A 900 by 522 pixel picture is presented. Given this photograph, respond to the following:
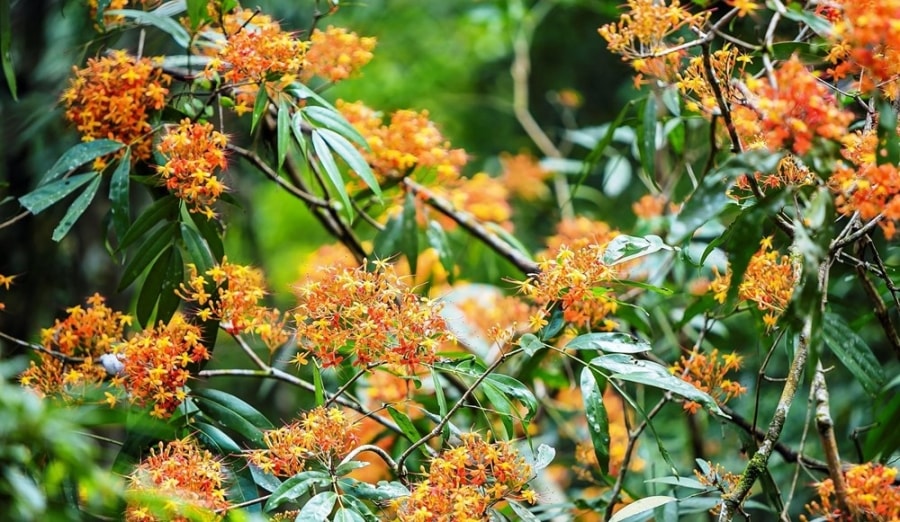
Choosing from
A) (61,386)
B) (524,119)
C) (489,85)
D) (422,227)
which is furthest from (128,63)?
(489,85)

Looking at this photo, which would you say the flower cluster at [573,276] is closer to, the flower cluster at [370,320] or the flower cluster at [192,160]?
the flower cluster at [370,320]

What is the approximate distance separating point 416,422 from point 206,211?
0.53 meters

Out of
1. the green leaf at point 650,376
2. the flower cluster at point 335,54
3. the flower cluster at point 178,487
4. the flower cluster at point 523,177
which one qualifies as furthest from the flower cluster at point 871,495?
the flower cluster at point 523,177

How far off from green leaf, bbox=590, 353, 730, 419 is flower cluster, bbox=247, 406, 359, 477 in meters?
0.27

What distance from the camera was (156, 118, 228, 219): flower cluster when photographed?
3.17 ft

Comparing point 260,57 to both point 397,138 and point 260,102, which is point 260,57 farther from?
point 397,138

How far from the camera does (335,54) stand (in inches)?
48.2

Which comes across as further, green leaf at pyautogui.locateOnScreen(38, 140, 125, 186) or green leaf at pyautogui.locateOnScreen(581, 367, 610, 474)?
A: green leaf at pyautogui.locateOnScreen(38, 140, 125, 186)

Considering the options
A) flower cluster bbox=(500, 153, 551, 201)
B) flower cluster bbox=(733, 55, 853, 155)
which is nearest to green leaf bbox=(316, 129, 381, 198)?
flower cluster bbox=(733, 55, 853, 155)

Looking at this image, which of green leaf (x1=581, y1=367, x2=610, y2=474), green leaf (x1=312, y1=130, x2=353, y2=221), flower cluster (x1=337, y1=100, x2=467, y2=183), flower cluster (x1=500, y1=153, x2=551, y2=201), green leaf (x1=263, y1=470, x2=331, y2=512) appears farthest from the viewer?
flower cluster (x1=500, y1=153, x2=551, y2=201)

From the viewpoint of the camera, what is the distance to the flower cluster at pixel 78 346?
99 cm

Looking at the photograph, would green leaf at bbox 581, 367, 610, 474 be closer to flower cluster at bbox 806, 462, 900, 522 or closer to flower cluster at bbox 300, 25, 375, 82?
flower cluster at bbox 806, 462, 900, 522

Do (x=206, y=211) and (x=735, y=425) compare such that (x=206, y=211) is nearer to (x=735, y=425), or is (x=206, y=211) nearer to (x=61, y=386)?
(x=61, y=386)

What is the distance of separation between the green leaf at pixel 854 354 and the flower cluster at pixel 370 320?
49 cm
